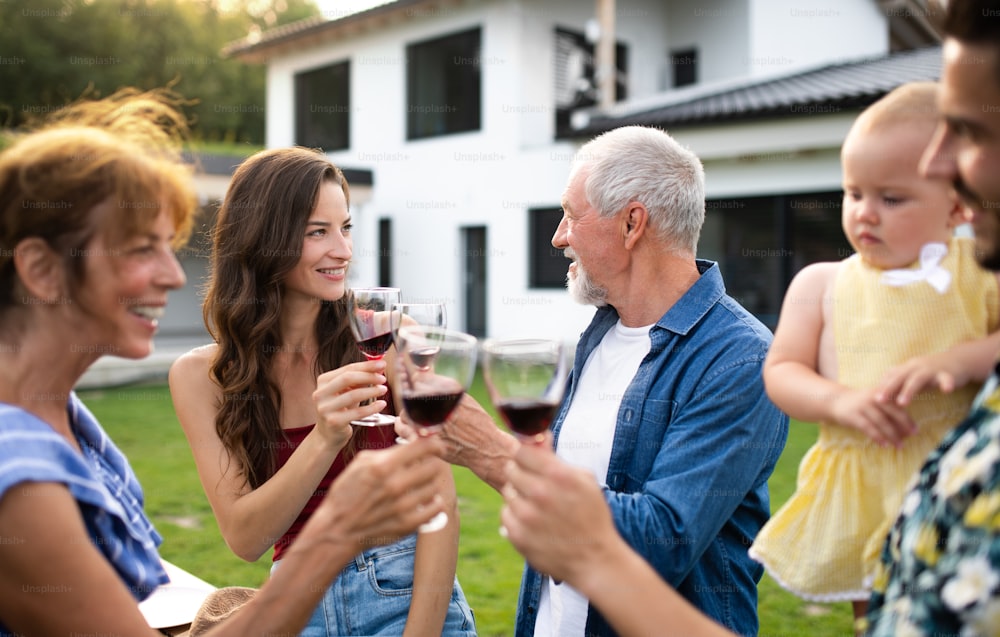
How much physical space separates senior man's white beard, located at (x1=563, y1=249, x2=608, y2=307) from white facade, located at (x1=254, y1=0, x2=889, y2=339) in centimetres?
1049

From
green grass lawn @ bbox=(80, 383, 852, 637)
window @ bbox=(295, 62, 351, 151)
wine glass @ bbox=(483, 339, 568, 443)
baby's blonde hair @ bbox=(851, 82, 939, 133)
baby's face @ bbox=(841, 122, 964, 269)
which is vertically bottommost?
green grass lawn @ bbox=(80, 383, 852, 637)

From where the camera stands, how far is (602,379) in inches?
109

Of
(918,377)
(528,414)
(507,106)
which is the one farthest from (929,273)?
(507,106)

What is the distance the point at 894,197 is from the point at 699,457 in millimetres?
874

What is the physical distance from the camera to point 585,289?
2.79 m

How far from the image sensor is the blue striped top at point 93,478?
5.11 ft

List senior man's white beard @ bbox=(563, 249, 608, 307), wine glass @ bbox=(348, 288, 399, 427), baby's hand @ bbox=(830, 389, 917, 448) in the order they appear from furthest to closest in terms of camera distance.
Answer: senior man's white beard @ bbox=(563, 249, 608, 307), wine glass @ bbox=(348, 288, 399, 427), baby's hand @ bbox=(830, 389, 917, 448)

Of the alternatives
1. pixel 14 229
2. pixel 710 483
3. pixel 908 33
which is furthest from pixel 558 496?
pixel 908 33

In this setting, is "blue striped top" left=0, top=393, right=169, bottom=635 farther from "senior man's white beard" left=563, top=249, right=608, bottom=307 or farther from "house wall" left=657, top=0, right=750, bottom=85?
"house wall" left=657, top=0, right=750, bottom=85

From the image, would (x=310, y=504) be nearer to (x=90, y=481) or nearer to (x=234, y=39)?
(x=90, y=481)

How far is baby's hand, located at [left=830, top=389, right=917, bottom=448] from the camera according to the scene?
1558mm

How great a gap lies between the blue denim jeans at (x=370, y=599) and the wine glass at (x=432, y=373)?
2.99ft

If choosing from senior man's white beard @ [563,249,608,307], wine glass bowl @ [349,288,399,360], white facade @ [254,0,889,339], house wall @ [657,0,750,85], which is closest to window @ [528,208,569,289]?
white facade @ [254,0,889,339]

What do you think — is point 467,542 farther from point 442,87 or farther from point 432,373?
point 442,87
